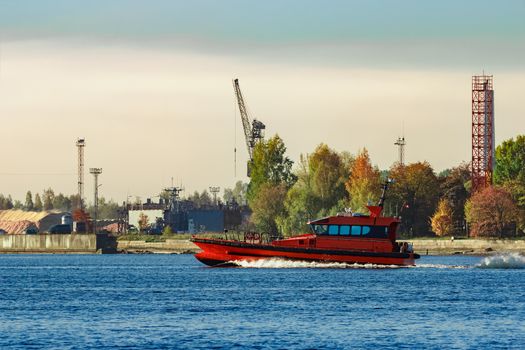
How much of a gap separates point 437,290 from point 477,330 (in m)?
31.2

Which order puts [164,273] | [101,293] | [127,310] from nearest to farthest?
[127,310], [101,293], [164,273]

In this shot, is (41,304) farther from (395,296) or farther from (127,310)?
(395,296)

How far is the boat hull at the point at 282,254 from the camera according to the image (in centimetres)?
12388

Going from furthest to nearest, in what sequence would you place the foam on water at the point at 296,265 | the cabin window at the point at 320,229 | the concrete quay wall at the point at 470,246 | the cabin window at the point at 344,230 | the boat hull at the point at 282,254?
the concrete quay wall at the point at 470,246, the foam on water at the point at 296,265, the boat hull at the point at 282,254, the cabin window at the point at 320,229, the cabin window at the point at 344,230

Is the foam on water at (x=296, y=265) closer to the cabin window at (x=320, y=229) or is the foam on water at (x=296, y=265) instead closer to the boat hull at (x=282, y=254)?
the boat hull at (x=282, y=254)

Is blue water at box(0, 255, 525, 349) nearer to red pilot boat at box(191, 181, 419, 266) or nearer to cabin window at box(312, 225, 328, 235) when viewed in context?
red pilot boat at box(191, 181, 419, 266)

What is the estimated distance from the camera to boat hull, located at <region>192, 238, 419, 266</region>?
123875mm

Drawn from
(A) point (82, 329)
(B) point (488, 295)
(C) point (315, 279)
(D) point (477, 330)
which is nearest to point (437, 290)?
(B) point (488, 295)

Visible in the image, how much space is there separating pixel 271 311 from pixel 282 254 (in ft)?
145

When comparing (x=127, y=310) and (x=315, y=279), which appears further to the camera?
(x=315, y=279)

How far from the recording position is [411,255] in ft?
411

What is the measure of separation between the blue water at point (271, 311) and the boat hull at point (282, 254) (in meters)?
1.54

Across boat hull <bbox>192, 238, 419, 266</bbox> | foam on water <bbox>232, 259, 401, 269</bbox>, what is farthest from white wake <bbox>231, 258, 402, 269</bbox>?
boat hull <bbox>192, 238, 419, 266</bbox>

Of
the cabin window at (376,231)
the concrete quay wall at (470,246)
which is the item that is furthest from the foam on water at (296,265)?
the concrete quay wall at (470,246)
